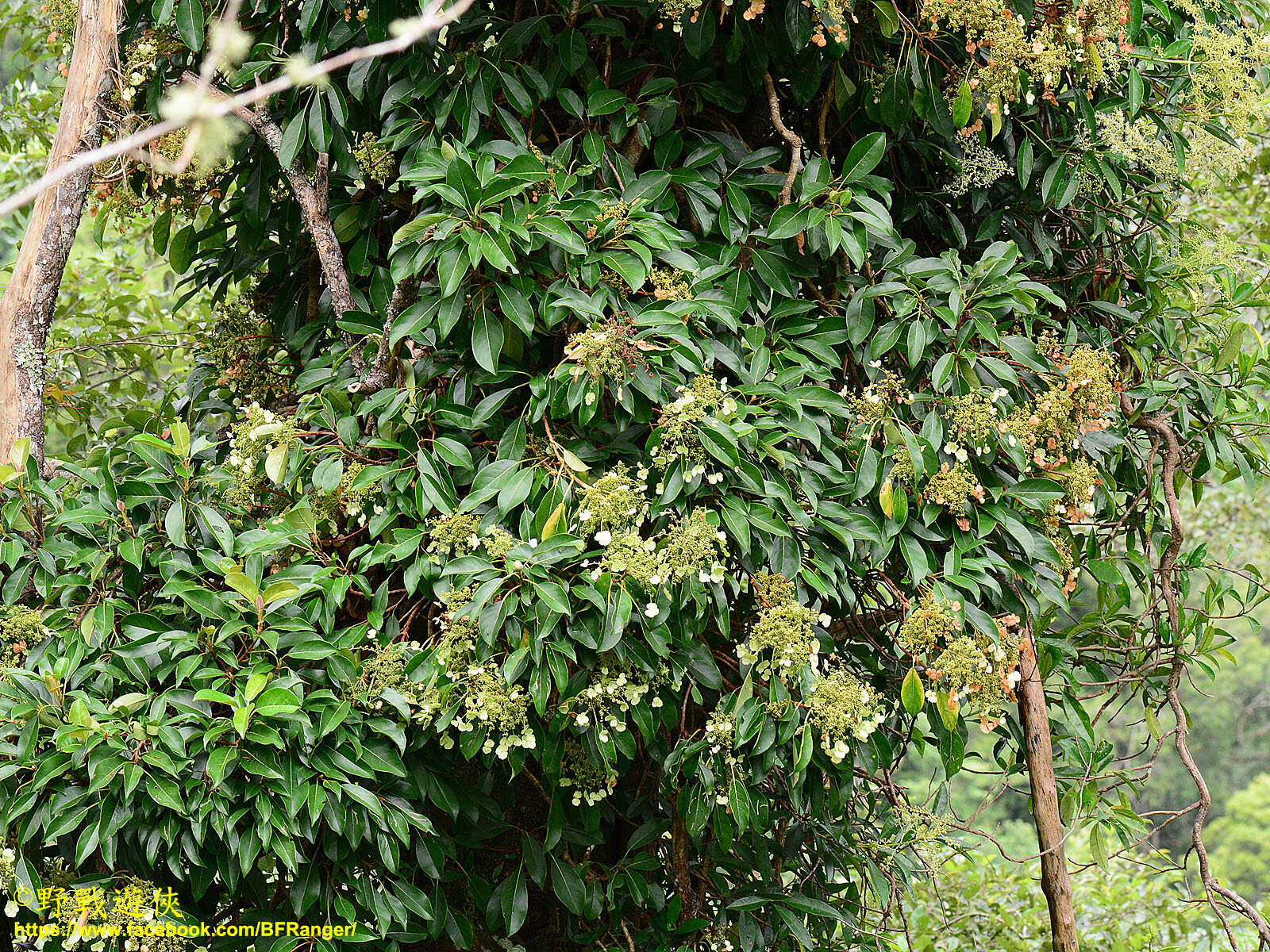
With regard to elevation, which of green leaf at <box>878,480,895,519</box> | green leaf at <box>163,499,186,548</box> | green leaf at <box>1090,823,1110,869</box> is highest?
green leaf at <box>163,499,186,548</box>

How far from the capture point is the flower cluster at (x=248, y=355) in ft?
8.15

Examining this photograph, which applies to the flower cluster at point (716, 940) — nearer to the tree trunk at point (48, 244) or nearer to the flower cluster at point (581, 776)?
the flower cluster at point (581, 776)

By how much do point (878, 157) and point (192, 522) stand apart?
58.2 inches

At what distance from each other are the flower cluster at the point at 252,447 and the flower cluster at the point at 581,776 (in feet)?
2.55

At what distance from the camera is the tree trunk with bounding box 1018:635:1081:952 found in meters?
2.21

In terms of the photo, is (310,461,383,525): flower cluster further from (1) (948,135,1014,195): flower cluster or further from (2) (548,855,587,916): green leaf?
(1) (948,135,1014,195): flower cluster

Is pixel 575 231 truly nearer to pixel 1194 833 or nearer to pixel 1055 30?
pixel 1055 30

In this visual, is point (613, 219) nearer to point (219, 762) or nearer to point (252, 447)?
point (252, 447)

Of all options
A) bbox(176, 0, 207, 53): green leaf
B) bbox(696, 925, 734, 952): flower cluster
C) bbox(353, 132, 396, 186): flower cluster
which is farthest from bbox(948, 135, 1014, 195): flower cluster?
bbox(696, 925, 734, 952): flower cluster

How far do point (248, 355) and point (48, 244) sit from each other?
494 mm

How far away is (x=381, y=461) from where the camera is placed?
1.95 m

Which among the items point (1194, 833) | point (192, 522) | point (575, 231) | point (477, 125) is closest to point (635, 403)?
point (575, 231)

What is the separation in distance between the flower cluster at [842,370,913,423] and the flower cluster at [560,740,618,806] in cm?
83

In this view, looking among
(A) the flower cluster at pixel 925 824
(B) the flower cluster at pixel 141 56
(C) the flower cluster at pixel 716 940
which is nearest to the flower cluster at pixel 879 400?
(A) the flower cluster at pixel 925 824
